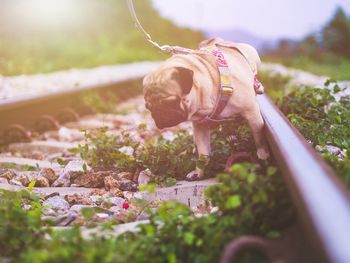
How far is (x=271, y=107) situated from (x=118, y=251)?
2135 mm

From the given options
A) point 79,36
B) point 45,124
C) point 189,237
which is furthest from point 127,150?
point 79,36

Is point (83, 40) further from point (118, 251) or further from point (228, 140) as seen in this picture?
point (118, 251)

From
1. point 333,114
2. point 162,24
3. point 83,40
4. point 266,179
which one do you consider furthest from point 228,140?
point 83,40

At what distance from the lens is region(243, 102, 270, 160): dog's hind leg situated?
11.7ft

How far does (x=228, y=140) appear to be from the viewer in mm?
4195

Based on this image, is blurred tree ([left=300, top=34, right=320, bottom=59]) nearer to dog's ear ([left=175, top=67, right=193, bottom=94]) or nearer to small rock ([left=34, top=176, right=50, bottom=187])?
small rock ([left=34, top=176, right=50, bottom=187])

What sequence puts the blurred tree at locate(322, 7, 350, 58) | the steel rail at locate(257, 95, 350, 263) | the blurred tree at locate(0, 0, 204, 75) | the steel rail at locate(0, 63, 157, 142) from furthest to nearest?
1. the blurred tree at locate(322, 7, 350, 58)
2. the blurred tree at locate(0, 0, 204, 75)
3. the steel rail at locate(0, 63, 157, 142)
4. the steel rail at locate(257, 95, 350, 263)

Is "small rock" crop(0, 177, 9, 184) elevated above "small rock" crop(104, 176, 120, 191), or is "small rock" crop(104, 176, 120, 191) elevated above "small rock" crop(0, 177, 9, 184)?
"small rock" crop(104, 176, 120, 191)

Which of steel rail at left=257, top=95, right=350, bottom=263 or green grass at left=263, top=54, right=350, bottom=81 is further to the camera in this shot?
green grass at left=263, top=54, right=350, bottom=81

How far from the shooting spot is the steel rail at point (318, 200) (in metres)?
1.84

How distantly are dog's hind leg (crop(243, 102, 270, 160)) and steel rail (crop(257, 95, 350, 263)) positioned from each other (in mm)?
545

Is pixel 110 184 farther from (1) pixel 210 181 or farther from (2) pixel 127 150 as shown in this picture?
(2) pixel 127 150

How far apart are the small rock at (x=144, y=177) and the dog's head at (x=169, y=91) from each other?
0.85 metres

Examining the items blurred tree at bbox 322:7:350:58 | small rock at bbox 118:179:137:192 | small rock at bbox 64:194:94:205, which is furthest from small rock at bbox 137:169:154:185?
blurred tree at bbox 322:7:350:58
